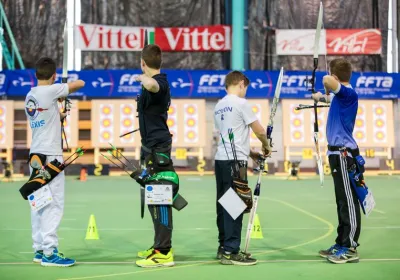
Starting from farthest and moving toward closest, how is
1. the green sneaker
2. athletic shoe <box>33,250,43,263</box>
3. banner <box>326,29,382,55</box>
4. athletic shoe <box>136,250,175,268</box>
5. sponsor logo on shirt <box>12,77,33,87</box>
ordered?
banner <box>326,29,382,55</box> < sponsor logo on shirt <box>12,77,33,87</box> < the green sneaker < athletic shoe <box>33,250,43,263</box> < athletic shoe <box>136,250,175,268</box>

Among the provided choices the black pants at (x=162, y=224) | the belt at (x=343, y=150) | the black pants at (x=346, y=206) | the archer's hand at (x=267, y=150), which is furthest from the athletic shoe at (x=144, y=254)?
the belt at (x=343, y=150)

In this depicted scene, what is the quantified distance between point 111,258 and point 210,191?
253 inches

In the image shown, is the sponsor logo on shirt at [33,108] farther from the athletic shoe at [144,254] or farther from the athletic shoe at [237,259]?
the athletic shoe at [237,259]

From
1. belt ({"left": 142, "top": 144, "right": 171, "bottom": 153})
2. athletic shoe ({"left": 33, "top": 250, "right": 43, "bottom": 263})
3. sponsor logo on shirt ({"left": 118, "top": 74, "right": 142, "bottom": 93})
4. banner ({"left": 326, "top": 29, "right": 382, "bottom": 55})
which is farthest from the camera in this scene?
banner ({"left": 326, "top": 29, "right": 382, "bottom": 55})

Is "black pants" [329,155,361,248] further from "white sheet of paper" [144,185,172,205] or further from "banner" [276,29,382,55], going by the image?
"banner" [276,29,382,55]

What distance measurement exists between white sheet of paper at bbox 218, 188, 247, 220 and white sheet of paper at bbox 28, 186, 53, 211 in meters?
1.20

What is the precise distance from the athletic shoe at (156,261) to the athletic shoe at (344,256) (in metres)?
1.14

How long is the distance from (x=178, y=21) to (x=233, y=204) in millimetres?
14657

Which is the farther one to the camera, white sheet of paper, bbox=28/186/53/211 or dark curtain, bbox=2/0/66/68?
dark curtain, bbox=2/0/66/68

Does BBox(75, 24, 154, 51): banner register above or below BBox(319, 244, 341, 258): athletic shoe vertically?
above

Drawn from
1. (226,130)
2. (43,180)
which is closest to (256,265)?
(226,130)

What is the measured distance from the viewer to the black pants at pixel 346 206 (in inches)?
173

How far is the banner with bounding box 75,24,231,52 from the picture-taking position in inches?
709


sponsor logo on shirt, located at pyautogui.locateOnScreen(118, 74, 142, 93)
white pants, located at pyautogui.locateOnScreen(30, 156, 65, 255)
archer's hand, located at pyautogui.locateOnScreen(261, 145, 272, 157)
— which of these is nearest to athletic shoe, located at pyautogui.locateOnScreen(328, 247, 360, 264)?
archer's hand, located at pyautogui.locateOnScreen(261, 145, 272, 157)
